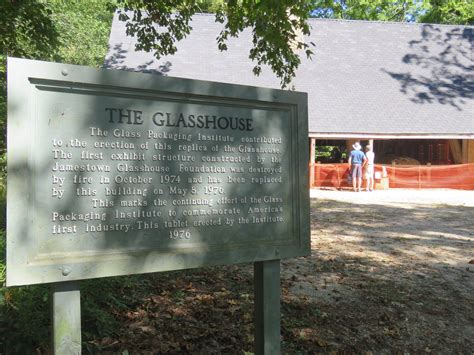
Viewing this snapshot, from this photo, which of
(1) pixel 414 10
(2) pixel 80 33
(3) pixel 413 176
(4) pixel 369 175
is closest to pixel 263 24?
(4) pixel 369 175

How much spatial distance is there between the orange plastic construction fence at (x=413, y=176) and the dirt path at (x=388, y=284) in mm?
8291

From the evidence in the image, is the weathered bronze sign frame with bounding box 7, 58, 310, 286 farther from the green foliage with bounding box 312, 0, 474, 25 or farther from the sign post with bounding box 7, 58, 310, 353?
the green foliage with bounding box 312, 0, 474, 25

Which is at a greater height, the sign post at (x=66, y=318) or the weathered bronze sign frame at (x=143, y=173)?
the weathered bronze sign frame at (x=143, y=173)

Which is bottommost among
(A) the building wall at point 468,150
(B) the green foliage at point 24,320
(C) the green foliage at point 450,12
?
(B) the green foliage at point 24,320

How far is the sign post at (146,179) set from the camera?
229 cm

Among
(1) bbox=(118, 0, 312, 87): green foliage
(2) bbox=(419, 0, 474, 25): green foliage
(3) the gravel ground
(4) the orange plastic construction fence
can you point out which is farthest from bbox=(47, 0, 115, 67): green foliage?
(2) bbox=(419, 0, 474, 25): green foliage

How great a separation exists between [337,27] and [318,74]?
4.14m

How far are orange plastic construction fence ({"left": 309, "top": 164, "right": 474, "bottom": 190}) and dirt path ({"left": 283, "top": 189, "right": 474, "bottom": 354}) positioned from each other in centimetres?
829

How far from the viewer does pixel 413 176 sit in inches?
715

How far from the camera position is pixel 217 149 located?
9.40ft

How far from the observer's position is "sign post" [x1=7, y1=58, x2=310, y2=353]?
229 cm

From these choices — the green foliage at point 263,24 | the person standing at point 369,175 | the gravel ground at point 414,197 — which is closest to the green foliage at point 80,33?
the person standing at point 369,175

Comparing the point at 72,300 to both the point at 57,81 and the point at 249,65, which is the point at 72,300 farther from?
the point at 249,65

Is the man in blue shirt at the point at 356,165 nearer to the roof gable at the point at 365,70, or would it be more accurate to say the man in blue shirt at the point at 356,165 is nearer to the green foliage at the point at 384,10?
the roof gable at the point at 365,70
